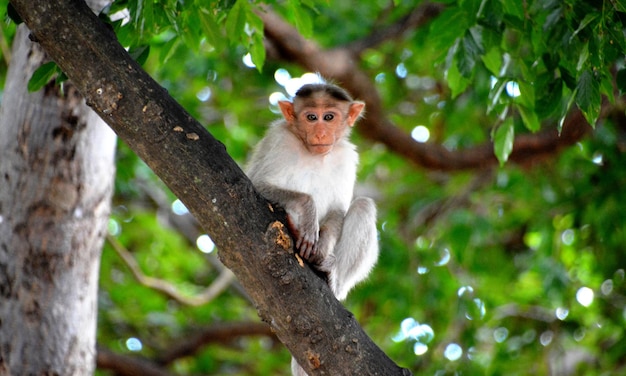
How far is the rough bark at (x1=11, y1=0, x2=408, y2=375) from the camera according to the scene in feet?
12.8

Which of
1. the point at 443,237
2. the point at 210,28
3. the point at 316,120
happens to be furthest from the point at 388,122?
the point at 210,28

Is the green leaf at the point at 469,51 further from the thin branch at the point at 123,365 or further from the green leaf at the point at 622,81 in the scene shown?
the thin branch at the point at 123,365

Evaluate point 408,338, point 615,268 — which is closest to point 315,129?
point 408,338

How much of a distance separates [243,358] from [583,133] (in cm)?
490

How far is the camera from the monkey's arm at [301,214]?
16.3 feet

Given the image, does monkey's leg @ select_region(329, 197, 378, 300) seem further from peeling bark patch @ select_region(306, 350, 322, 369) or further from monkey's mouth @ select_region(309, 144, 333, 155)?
peeling bark patch @ select_region(306, 350, 322, 369)

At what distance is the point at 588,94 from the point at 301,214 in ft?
6.13

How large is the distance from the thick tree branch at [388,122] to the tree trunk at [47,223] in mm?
2776

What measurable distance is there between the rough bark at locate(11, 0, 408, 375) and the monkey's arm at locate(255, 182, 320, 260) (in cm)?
76

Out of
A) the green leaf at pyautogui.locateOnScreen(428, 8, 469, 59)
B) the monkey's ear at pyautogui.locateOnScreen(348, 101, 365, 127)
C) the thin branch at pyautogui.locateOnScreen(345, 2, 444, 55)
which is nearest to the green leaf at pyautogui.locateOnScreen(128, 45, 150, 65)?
the green leaf at pyautogui.locateOnScreen(428, 8, 469, 59)

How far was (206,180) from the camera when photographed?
388cm

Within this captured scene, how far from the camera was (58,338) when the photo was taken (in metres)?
5.43

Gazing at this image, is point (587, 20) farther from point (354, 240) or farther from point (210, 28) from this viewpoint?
point (354, 240)

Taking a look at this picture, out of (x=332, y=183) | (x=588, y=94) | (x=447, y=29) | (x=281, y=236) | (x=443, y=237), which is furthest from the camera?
(x=443, y=237)
